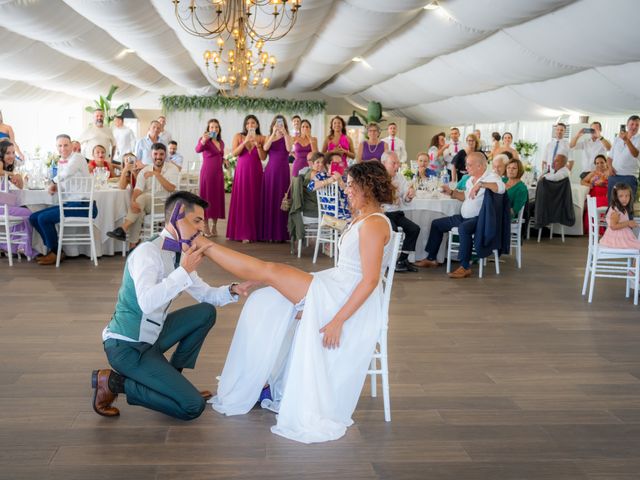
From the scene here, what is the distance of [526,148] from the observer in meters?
14.0

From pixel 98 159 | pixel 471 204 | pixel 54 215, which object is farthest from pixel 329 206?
pixel 98 159

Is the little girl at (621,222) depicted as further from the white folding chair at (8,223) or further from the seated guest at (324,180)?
the white folding chair at (8,223)

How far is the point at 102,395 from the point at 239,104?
18.6 meters

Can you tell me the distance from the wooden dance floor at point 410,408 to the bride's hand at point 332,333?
0.39 metres

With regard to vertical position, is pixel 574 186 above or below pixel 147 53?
below

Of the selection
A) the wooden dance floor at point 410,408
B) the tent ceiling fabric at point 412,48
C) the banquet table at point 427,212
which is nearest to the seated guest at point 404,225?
the banquet table at point 427,212

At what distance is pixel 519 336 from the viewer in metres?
4.68

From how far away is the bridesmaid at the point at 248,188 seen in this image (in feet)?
28.3

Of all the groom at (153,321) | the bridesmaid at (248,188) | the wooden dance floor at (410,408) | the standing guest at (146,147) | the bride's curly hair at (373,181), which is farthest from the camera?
the standing guest at (146,147)

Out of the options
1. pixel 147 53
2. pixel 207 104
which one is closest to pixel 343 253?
pixel 147 53

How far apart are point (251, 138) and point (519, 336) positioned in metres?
4.82

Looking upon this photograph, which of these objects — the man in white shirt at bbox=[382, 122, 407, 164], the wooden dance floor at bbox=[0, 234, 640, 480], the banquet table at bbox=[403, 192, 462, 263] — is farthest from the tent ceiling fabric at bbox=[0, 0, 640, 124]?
the wooden dance floor at bbox=[0, 234, 640, 480]

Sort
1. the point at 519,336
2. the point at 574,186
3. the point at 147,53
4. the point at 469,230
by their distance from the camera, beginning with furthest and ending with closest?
the point at 147,53
the point at 574,186
the point at 469,230
the point at 519,336

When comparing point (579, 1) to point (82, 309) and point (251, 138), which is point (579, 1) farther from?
point (82, 309)
